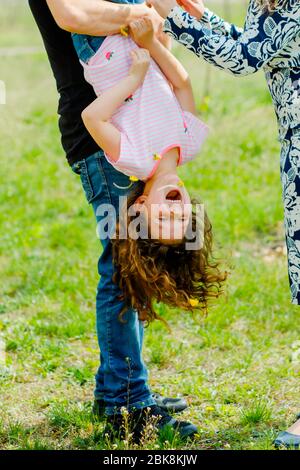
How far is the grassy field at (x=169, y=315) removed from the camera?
369 cm

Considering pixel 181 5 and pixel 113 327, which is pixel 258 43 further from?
pixel 113 327

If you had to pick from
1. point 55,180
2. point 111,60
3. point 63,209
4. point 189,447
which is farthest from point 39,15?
point 55,180

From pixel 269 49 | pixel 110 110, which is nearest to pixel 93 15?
pixel 110 110

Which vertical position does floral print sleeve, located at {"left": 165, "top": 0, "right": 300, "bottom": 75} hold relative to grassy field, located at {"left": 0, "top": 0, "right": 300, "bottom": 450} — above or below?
above

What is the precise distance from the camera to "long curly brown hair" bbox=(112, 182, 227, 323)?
3.29 m

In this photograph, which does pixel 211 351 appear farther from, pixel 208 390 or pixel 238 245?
pixel 238 245

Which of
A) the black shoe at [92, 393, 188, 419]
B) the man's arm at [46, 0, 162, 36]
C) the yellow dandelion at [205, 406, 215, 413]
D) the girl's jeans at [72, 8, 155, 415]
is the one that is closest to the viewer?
the man's arm at [46, 0, 162, 36]

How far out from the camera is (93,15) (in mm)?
3150

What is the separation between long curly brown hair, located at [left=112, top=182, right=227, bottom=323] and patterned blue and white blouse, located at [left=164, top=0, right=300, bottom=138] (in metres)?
0.56

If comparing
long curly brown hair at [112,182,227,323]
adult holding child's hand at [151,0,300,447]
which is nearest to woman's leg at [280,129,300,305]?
adult holding child's hand at [151,0,300,447]

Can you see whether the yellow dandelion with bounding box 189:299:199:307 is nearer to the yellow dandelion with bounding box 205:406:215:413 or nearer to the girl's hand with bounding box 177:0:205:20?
the yellow dandelion with bounding box 205:406:215:413

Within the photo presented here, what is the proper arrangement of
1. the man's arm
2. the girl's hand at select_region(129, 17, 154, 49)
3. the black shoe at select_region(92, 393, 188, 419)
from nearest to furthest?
the man's arm
the girl's hand at select_region(129, 17, 154, 49)
the black shoe at select_region(92, 393, 188, 419)

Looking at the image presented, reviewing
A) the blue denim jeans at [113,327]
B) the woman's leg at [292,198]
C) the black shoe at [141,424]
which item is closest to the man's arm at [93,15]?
the blue denim jeans at [113,327]

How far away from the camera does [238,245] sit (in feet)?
18.8
